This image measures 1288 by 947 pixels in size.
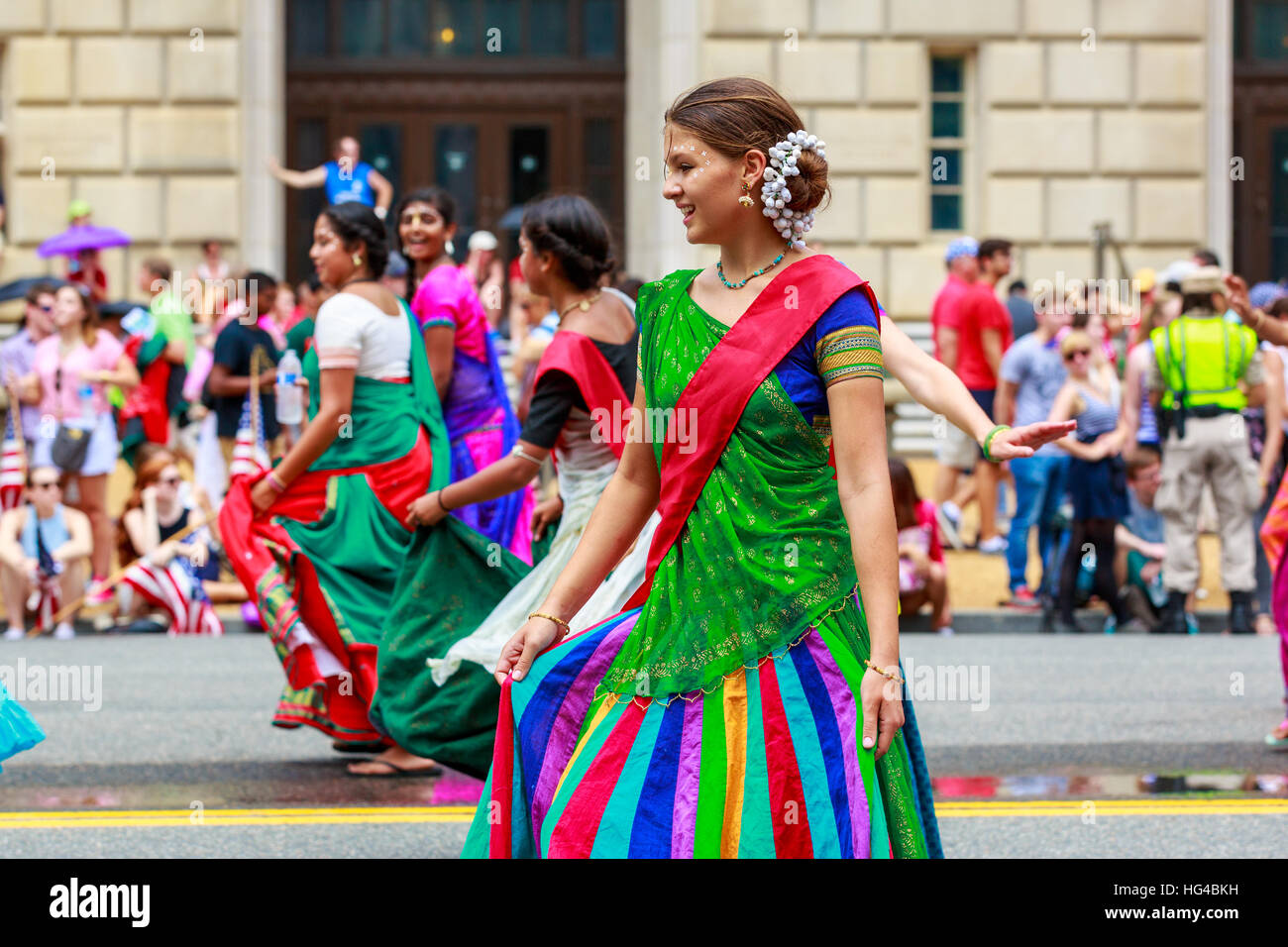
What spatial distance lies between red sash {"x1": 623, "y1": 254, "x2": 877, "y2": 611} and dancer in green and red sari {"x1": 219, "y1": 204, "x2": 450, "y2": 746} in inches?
137

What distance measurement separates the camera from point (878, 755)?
3.68 meters

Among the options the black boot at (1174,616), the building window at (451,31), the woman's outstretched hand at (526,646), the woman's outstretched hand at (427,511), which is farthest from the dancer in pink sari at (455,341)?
the building window at (451,31)

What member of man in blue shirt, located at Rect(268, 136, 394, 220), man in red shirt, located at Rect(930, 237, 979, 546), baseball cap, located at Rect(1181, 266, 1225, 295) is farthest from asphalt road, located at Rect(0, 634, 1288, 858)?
man in blue shirt, located at Rect(268, 136, 394, 220)

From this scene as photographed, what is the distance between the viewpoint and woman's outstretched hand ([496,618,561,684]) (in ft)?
13.0

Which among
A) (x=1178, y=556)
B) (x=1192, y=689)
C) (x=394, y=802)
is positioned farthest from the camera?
(x=1178, y=556)

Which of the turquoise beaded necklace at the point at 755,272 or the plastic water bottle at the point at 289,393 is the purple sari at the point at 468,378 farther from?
the plastic water bottle at the point at 289,393

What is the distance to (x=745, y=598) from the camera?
3.73 meters

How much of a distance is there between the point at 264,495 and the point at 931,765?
8.74ft

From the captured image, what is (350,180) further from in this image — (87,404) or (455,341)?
(455,341)

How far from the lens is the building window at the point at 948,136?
20.1 m

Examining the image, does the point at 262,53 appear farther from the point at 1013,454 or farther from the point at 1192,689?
the point at 1013,454

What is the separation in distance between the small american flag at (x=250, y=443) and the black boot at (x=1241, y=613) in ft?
19.9
